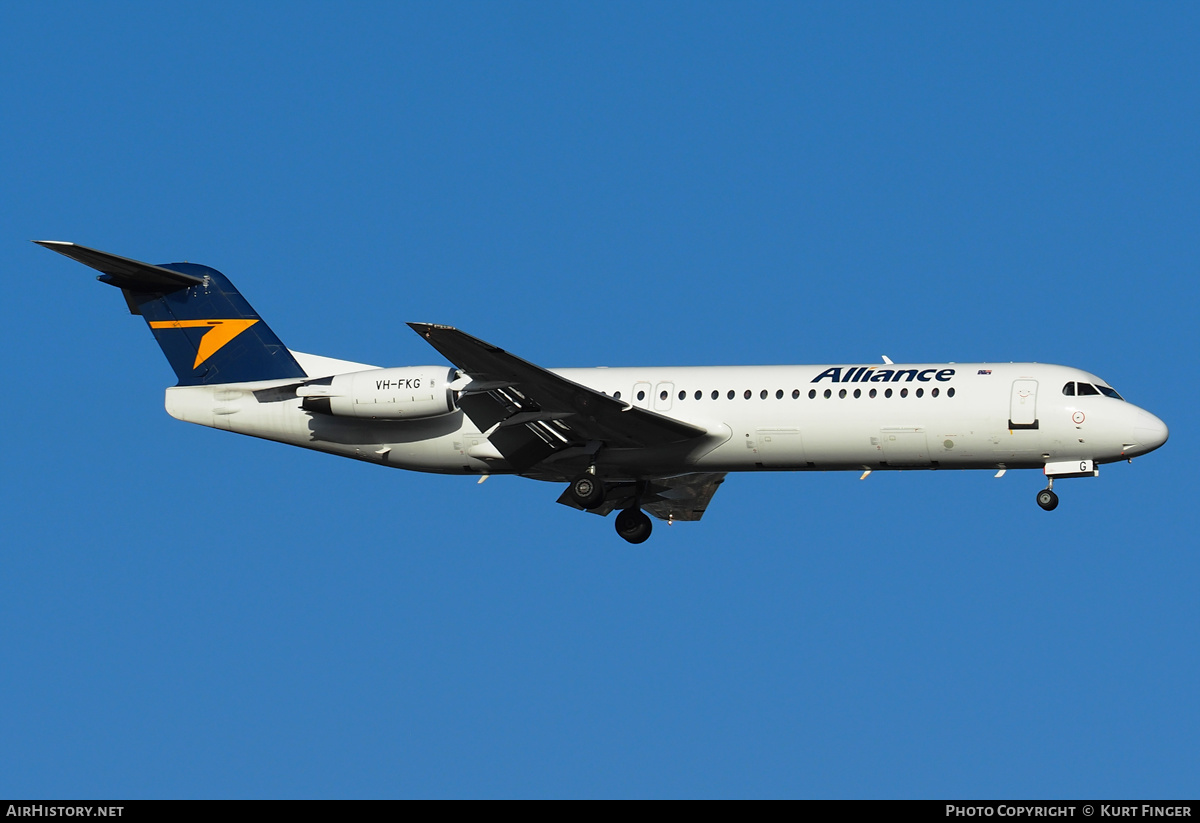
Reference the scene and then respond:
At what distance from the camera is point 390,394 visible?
3009cm

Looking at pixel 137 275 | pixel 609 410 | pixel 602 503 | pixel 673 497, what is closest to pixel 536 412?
pixel 609 410

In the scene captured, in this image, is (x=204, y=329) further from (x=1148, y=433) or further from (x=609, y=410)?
(x=1148, y=433)

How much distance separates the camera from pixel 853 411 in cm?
2947

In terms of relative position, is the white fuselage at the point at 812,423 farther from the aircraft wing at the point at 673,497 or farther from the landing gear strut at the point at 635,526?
the landing gear strut at the point at 635,526

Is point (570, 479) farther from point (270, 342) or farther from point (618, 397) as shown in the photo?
point (270, 342)

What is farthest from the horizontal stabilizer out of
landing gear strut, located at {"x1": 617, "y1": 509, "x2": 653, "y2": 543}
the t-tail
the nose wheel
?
the nose wheel

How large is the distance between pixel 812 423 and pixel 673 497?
521 cm

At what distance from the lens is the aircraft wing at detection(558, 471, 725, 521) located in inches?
1304

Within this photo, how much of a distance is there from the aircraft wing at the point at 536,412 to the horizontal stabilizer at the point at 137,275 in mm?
7384

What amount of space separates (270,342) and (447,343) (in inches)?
274

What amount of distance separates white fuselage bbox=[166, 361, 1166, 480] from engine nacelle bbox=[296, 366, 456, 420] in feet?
3.35

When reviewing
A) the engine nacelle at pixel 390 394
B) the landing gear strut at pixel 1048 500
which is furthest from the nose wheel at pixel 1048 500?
the engine nacelle at pixel 390 394

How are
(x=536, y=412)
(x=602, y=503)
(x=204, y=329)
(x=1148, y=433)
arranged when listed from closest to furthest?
(x=1148, y=433), (x=536, y=412), (x=602, y=503), (x=204, y=329)
